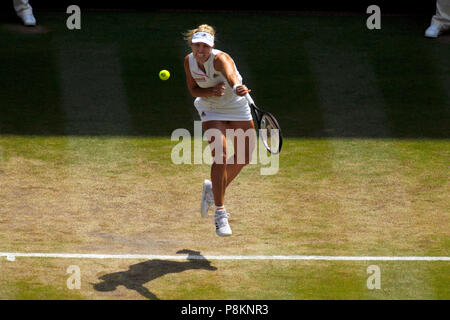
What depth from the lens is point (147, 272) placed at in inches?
312

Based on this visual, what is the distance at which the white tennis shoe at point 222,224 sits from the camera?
27.6 feet

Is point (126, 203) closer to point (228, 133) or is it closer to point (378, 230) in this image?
point (228, 133)

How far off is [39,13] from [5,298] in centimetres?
973

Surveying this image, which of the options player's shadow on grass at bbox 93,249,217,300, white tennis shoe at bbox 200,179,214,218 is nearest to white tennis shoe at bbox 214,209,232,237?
player's shadow on grass at bbox 93,249,217,300

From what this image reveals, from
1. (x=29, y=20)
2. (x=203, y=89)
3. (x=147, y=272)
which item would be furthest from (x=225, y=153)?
(x=29, y=20)

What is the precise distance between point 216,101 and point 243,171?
7.54ft

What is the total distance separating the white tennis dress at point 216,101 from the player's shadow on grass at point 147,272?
1327mm

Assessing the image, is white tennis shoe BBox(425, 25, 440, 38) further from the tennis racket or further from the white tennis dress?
the white tennis dress

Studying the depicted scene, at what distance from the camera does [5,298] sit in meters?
7.31

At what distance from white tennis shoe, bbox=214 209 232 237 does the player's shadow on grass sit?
0.92ft

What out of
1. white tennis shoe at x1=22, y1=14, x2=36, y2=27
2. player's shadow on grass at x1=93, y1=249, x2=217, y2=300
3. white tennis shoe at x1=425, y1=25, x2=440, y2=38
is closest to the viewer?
player's shadow on grass at x1=93, y1=249, x2=217, y2=300

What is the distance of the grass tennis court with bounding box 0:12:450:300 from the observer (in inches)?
312

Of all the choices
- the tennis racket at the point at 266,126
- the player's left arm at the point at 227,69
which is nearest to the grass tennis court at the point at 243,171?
the tennis racket at the point at 266,126

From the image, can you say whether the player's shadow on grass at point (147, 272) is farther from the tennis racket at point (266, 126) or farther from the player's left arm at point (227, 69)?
the player's left arm at point (227, 69)
